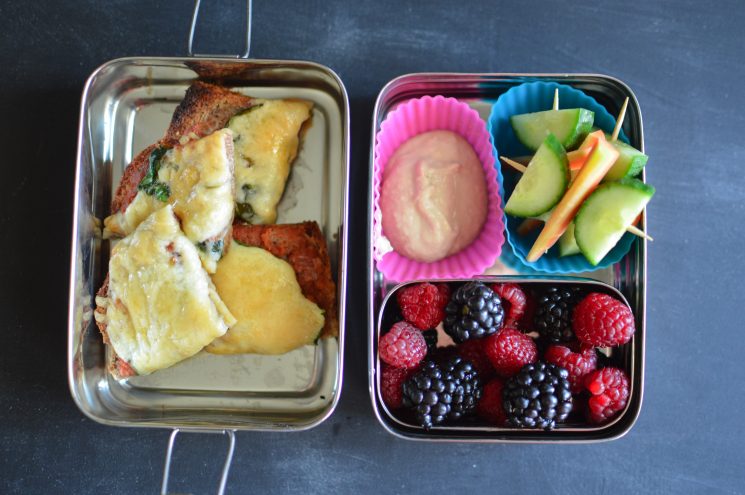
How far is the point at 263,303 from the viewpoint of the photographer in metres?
1.31

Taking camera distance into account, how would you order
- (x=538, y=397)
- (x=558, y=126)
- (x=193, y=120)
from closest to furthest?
(x=538, y=397), (x=558, y=126), (x=193, y=120)

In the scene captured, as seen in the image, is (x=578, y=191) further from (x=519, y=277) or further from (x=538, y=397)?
(x=538, y=397)

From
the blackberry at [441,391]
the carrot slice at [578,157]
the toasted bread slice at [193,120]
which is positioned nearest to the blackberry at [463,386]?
the blackberry at [441,391]

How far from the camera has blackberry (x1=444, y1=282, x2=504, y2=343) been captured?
47.3 inches

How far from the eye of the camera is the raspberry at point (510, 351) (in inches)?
49.0

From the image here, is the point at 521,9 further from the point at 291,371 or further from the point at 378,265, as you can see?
the point at 291,371

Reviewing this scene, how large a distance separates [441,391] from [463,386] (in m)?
0.05

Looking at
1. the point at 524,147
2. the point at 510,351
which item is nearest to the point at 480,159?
the point at 524,147

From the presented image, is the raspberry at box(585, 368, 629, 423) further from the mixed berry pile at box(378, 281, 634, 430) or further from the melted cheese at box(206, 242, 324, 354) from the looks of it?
the melted cheese at box(206, 242, 324, 354)

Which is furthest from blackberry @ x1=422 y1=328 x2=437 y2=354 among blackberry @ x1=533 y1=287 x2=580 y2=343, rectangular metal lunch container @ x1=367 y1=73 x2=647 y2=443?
blackberry @ x1=533 y1=287 x2=580 y2=343

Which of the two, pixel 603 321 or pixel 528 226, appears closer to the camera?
pixel 603 321

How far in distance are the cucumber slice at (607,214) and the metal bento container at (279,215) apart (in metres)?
0.50

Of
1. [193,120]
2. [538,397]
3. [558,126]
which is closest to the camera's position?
[538,397]

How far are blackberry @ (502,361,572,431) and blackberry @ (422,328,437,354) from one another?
0.20 meters
